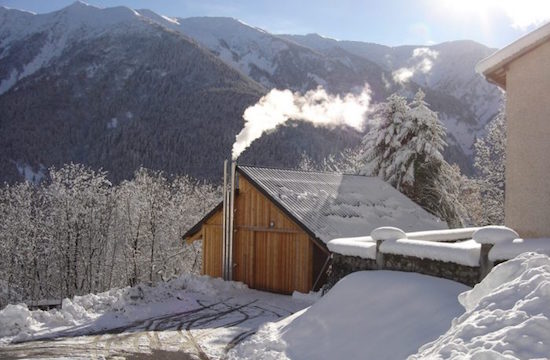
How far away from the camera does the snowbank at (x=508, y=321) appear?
4812 mm

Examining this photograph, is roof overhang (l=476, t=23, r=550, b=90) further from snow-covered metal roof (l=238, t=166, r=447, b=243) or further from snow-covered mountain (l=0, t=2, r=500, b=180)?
snow-covered mountain (l=0, t=2, r=500, b=180)

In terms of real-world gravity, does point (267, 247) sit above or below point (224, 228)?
below

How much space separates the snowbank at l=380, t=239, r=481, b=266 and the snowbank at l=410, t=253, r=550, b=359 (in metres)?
2.47

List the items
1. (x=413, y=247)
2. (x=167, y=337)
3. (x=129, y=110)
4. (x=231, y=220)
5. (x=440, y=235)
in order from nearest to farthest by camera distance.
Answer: (x=413, y=247), (x=167, y=337), (x=440, y=235), (x=231, y=220), (x=129, y=110)

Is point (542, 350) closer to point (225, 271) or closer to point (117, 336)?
point (117, 336)

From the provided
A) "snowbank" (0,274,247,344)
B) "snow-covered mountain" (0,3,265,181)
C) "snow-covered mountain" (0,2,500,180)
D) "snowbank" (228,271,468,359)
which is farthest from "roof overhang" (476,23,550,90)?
"snow-covered mountain" (0,3,265,181)

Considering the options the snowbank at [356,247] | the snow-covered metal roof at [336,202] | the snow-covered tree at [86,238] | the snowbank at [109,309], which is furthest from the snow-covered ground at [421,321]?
the snow-covered tree at [86,238]

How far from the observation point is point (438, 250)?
31.9ft

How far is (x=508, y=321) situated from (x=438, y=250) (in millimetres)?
4512

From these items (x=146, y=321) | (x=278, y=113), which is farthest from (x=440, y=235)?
(x=278, y=113)

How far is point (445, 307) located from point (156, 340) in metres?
6.61

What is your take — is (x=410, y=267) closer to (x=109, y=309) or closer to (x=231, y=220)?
(x=109, y=309)

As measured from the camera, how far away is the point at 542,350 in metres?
4.70

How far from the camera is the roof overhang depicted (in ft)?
37.1
